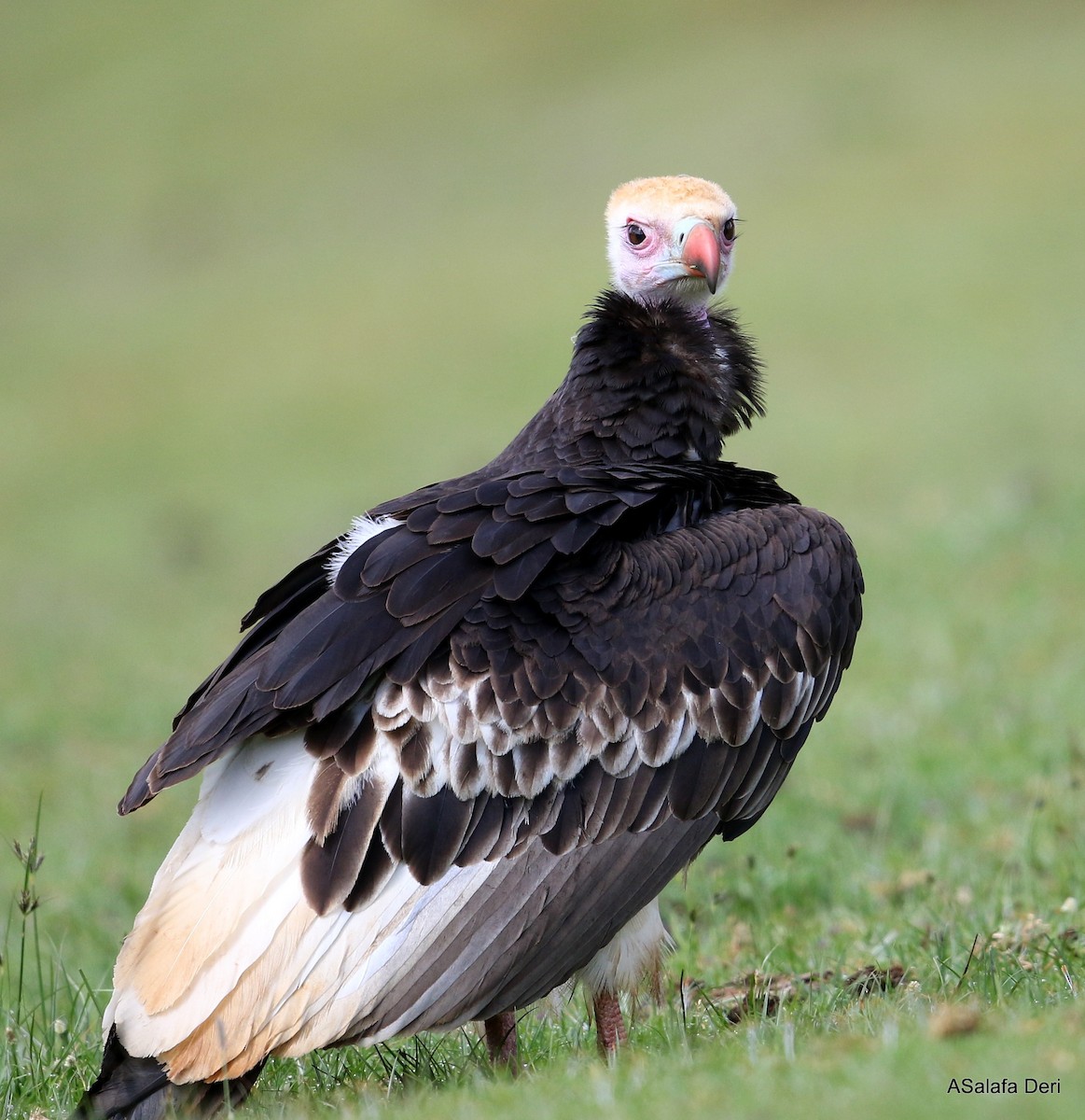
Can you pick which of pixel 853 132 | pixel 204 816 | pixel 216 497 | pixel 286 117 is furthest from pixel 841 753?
pixel 286 117

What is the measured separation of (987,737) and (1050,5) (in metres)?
31.1

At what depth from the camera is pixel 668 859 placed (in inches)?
186

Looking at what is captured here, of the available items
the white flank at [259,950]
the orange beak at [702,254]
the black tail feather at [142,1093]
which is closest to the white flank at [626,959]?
the white flank at [259,950]

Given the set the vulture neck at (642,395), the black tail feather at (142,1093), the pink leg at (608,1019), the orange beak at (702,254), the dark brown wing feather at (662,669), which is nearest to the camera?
the black tail feather at (142,1093)

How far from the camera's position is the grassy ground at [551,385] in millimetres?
4906

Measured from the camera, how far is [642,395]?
17.9 feet

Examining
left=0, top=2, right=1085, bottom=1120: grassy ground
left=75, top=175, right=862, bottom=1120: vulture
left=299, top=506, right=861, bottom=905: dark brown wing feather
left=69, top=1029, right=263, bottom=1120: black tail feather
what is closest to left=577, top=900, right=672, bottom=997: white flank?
left=75, top=175, right=862, bottom=1120: vulture

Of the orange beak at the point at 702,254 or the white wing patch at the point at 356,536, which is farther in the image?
the orange beak at the point at 702,254

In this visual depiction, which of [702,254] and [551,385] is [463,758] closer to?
[702,254]

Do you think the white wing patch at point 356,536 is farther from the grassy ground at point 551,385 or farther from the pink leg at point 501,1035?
the pink leg at point 501,1035

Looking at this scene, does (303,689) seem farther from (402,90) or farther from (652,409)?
(402,90)

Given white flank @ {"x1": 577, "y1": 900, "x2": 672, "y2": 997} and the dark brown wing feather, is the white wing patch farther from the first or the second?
white flank @ {"x1": 577, "y1": 900, "x2": 672, "y2": 997}

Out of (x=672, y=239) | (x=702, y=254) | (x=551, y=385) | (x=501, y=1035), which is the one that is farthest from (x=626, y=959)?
(x=551, y=385)

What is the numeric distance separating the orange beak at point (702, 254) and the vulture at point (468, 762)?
3.61ft
